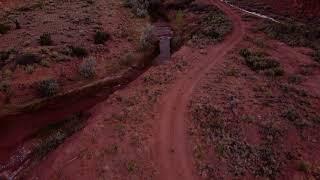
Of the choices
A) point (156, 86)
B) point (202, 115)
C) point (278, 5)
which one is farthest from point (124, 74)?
point (278, 5)

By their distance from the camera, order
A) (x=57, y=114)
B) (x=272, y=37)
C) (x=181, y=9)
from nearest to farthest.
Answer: (x=57, y=114) → (x=272, y=37) → (x=181, y=9)

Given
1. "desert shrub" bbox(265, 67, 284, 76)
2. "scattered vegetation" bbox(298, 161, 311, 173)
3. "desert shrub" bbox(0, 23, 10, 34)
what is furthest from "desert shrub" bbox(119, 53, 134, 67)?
"scattered vegetation" bbox(298, 161, 311, 173)

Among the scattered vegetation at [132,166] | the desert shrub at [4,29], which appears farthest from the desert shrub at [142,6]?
the scattered vegetation at [132,166]

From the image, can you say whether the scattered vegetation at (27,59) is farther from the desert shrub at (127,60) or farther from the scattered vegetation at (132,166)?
the scattered vegetation at (132,166)

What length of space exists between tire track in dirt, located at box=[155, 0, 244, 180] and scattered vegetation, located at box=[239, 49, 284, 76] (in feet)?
4.82

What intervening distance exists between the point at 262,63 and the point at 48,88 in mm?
11514

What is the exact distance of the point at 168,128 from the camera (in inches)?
717

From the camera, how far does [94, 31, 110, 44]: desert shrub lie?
90.2 ft

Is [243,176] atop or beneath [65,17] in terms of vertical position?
beneath

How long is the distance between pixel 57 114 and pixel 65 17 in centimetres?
1324

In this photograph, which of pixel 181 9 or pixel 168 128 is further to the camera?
pixel 181 9

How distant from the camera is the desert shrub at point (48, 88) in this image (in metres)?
22.2

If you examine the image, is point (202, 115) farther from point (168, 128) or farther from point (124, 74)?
point (124, 74)

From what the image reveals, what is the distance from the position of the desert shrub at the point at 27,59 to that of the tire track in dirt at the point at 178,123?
8483 mm
